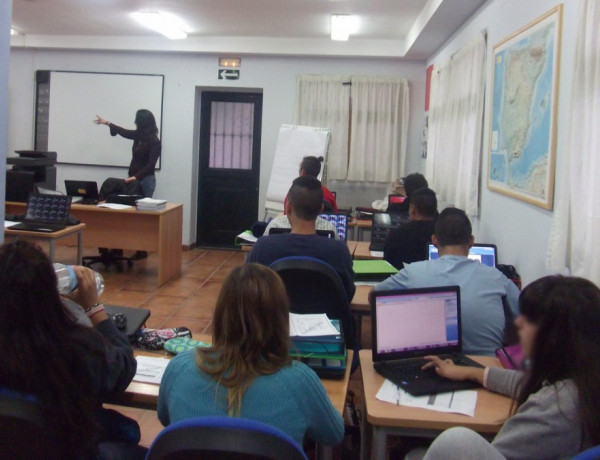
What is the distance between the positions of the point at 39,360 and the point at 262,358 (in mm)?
534

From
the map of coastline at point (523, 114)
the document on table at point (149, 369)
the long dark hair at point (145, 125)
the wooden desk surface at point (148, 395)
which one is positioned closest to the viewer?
the wooden desk surface at point (148, 395)

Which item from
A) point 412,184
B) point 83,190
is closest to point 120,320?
point 412,184

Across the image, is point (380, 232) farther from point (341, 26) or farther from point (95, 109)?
point (95, 109)

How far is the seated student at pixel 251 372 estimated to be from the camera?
152 cm

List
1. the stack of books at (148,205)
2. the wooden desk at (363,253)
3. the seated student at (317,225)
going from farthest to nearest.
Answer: the stack of books at (148,205)
the wooden desk at (363,253)
the seated student at (317,225)

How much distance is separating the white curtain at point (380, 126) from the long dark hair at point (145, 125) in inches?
96.4

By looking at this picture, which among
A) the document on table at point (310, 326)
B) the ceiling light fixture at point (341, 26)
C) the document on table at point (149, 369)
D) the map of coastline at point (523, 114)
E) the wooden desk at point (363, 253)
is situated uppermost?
the ceiling light fixture at point (341, 26)

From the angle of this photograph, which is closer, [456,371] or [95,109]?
[456,371]

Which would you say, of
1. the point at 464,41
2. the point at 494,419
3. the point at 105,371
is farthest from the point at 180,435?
the point at 464,41

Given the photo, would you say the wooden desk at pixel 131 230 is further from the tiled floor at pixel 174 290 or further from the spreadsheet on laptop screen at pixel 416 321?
the spreadsheet on laptop screen at pixel 416 321

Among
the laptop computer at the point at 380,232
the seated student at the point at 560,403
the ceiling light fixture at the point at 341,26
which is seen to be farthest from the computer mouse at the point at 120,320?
the ceiling light fixture at the point at 341,26

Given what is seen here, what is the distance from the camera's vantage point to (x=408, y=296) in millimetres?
2168

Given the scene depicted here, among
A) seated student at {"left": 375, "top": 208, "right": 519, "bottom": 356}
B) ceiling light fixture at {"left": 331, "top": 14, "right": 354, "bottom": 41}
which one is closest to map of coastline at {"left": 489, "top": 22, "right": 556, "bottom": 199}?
seated student at {"left": 375, "top": 208, "right": 519, "bottom": 356}

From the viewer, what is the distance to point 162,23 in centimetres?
678
